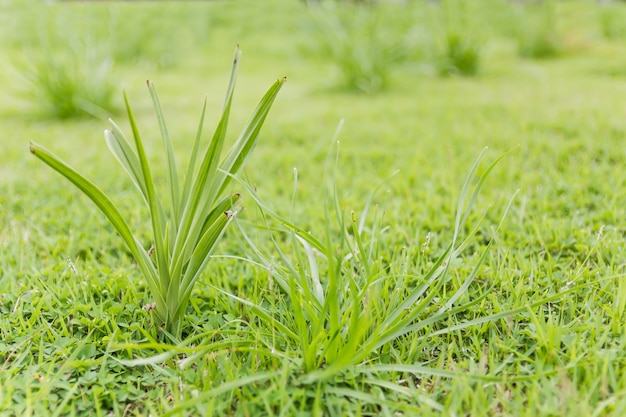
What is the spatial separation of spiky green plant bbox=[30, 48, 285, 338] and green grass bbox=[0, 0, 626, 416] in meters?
0.09

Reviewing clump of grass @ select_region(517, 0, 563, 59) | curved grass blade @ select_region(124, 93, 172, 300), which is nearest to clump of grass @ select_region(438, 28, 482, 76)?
clump of grass @ select_region(517, 0, 563, 59)

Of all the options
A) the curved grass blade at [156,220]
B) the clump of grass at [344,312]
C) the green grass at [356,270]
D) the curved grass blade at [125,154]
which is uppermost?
the curved grass blade at [125,154]

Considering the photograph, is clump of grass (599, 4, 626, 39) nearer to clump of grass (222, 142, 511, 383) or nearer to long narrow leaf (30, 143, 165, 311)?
clump of grass (222, 142, 511, 383)

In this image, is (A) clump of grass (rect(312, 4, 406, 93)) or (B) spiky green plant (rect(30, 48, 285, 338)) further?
(A) clump of grass (rect(312, 4, 406, 93))

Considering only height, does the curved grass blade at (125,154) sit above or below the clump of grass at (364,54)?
above

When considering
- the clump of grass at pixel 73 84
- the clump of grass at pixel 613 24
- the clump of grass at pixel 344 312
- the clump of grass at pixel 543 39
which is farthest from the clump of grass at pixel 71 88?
the clump of grass at pixel 613 24

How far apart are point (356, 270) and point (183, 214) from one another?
→ 0.55m

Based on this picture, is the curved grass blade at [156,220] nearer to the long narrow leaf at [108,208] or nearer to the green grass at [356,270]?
the long narrow leaf at [108,208]

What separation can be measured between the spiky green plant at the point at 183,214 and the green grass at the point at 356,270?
0.09 metres

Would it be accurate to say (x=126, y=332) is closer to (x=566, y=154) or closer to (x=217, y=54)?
(x=566, y=154)

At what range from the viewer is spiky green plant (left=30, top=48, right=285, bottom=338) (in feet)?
4.06

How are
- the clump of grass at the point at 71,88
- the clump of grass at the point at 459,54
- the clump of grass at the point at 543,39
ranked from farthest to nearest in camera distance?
the clump of grass at the point at 543,39
the clump of grass at the point at 459,54
the clump of grass at the point at 71,88

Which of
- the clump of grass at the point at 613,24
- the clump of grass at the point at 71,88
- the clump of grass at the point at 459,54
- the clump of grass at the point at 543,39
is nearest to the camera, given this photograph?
the clump of grass at the point at 71,88

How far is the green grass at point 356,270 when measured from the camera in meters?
1.09
